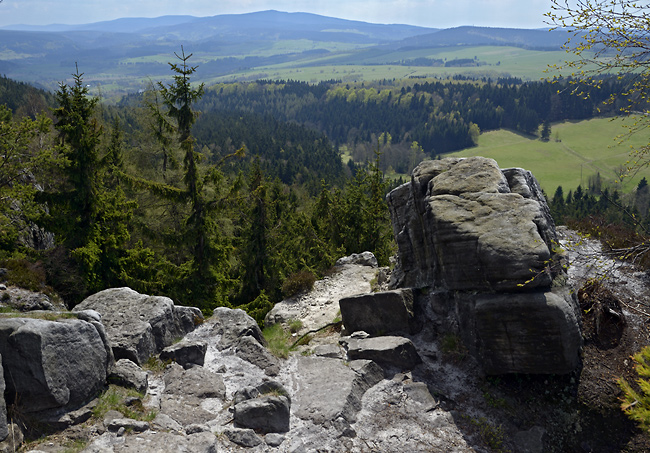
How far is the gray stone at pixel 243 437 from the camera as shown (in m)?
9.22

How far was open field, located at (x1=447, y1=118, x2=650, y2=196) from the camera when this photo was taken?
482 feet

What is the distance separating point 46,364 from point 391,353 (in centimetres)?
881

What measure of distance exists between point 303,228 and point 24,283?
23.9 m

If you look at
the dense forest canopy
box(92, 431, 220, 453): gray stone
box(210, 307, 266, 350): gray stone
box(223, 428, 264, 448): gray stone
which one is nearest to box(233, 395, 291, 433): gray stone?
box(223, 428, 264, 448): gray stone

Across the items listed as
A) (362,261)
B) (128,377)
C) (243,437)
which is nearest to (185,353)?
(128,377)

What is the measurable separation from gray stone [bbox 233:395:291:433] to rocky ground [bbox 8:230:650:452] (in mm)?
227

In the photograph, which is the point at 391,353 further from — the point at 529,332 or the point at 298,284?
the point at 298,284

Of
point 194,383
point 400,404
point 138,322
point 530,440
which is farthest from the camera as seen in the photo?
point 138,322

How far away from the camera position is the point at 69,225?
19281 mm

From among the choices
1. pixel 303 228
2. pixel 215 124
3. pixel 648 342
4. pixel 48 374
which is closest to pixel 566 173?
pixel 215 124

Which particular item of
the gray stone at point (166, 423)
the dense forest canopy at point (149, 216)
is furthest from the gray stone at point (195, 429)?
the dense forest canopy at point (149, 216)

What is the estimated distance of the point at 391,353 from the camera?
1298 cm

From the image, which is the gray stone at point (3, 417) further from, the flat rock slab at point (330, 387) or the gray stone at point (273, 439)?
the flat rock slab at point (330, 387)

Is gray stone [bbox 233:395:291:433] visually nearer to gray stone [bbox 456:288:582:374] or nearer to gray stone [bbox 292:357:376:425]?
gray stone [bbox 292:357:376:425]
